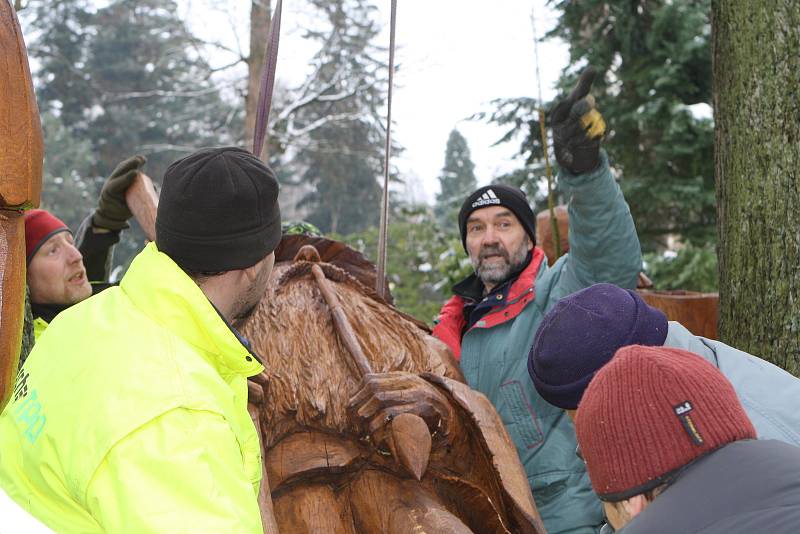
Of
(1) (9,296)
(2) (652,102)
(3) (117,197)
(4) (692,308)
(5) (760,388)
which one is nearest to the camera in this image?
(1) (9,296)

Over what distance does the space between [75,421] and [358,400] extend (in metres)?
0.84

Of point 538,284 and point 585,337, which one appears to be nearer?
point 585,337

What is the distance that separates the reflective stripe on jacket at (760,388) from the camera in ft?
4.50

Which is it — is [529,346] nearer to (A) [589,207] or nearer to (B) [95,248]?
(A) [589,207]

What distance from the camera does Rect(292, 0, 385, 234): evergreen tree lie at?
10.3 metres

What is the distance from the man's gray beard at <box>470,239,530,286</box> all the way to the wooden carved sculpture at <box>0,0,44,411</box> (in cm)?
149

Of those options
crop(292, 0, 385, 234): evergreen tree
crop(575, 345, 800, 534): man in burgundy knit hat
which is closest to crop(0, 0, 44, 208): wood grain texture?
crop(575, 345, 800, 534): man in burgundy knit hat

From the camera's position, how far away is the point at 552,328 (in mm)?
1431

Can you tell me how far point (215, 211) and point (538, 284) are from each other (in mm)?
1422

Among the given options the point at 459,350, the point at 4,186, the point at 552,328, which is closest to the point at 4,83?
the point at 4,186

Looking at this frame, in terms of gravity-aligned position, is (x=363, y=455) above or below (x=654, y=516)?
below

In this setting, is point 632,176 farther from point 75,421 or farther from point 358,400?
point 75,421

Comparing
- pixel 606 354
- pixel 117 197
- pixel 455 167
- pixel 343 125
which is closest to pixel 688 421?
pixel 606 354

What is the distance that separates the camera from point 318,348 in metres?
2.02
